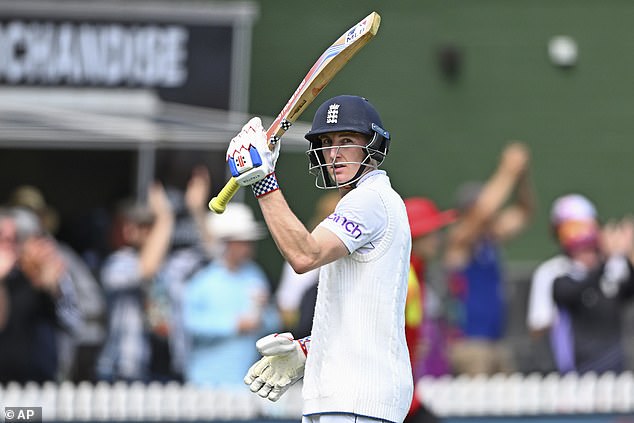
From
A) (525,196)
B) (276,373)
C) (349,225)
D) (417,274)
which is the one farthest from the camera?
(525,196)

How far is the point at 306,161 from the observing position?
1418cm

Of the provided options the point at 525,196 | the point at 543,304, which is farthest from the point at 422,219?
the point at 525,196

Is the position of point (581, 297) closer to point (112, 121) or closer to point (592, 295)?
point (592, 295)

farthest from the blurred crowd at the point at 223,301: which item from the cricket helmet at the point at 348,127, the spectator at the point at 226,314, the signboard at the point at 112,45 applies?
the cricket helmet at the point at 348,127

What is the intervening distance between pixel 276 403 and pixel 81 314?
166 centimetres

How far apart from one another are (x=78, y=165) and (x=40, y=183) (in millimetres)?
411

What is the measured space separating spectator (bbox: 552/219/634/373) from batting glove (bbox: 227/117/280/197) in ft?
15.6

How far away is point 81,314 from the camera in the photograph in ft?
32.1

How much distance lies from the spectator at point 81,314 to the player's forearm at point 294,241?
479 cm

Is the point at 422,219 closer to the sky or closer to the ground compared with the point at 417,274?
closer to the sky

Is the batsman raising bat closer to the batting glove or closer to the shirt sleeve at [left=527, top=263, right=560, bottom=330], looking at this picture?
the batting glove

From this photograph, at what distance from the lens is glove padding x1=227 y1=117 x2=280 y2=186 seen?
477 cm

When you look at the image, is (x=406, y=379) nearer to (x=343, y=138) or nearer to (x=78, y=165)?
(x=343, y=138)

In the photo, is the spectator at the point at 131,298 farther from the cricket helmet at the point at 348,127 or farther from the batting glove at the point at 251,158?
the batting glove at the point at 251,158
